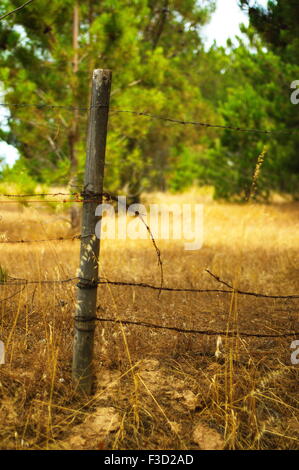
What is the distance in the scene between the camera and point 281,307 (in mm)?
3666

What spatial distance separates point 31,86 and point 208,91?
16.4m

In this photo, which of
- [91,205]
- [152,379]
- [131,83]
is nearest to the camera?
[91,205]

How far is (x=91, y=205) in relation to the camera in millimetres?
2002

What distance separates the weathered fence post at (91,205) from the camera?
2004 mm

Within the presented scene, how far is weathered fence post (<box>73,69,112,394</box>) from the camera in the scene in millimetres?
2004

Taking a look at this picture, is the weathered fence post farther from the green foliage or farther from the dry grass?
the green foliage

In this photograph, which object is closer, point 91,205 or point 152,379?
point 91,205

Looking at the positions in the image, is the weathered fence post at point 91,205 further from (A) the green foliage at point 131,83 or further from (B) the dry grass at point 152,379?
(A) the green foliage at point 131,83

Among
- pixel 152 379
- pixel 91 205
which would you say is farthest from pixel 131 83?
pixel 152 379

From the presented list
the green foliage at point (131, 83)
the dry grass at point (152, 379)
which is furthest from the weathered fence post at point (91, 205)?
the green foliage at point (131, 83)

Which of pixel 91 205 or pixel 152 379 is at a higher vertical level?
pixel 91 205

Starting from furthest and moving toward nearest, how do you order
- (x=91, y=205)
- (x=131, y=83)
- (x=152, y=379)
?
(x=131, y=83), (x=152, y=379), (x=91, y=205)

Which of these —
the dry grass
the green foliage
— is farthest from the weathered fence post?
the green foliage

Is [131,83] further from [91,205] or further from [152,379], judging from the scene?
[152,379]
